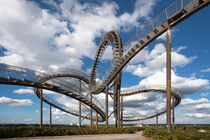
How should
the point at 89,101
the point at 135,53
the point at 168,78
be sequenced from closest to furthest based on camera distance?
the point at 168,78 < the point at 135,53 < the point at 89,101

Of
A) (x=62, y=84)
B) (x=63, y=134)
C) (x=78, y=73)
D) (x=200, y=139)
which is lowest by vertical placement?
(x=63, y=134)

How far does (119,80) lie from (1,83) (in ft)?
52.2

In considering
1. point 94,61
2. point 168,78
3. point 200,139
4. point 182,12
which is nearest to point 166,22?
point 182,12

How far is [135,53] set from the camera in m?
19.3

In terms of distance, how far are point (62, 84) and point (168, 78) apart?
14823 millimetres

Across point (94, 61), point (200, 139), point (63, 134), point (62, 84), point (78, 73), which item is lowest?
point (63, 134)

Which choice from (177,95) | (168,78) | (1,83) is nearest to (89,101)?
(1,83)

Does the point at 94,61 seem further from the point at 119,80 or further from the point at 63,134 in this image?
the point at 63,134

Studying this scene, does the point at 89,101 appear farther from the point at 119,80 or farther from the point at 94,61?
the point at 94,61

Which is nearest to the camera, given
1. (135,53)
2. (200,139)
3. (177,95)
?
(200,139)

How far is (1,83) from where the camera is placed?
19.6 m

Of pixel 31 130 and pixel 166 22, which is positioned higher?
pixel 166 22

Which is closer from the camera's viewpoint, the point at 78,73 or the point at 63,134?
the point at 63,134

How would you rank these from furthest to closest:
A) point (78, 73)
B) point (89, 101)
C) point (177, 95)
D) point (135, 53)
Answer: point (177, 95) → point (78, 73) → point (89, 101) → point (135, 53)
